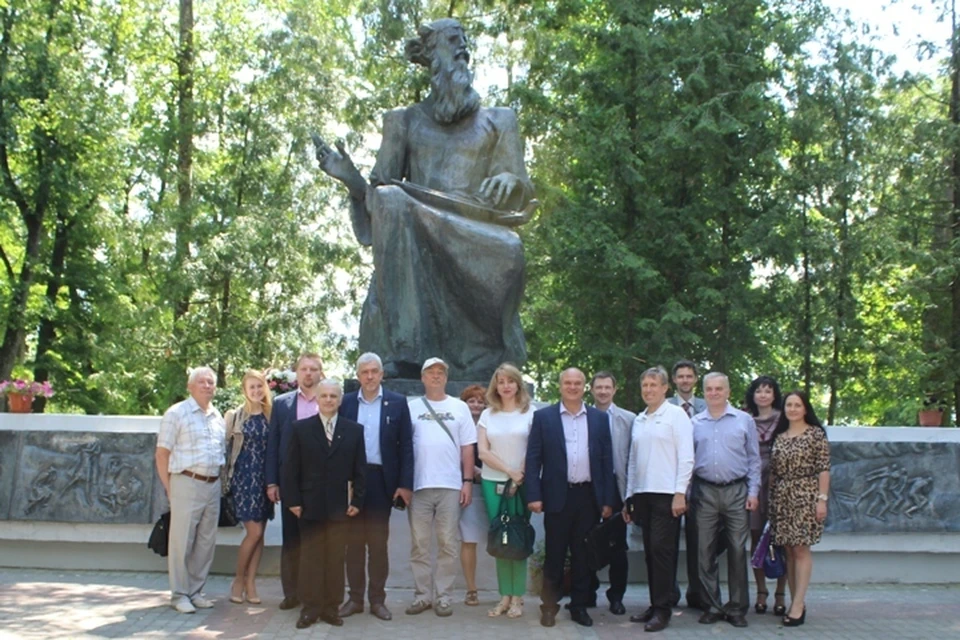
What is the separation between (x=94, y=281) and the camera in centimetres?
2095

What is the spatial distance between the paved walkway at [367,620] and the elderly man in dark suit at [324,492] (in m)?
0.21

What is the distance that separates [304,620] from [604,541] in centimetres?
173

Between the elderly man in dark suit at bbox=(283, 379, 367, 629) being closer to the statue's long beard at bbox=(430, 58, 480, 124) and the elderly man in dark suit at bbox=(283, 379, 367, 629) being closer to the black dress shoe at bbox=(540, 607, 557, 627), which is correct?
the black dress shoe at bbox=(540, 607, 557, 627)

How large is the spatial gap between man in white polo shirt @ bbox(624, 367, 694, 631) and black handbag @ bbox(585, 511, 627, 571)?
0.17 m

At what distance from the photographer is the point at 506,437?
6246 millimetres

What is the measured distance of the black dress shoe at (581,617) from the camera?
6066 mm

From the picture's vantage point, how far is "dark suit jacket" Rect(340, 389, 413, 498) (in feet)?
20.4

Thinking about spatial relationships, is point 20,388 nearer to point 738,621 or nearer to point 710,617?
point 710,617

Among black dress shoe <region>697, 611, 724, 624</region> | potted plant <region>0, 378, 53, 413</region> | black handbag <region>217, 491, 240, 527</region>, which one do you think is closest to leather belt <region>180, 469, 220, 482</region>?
black handbag <region>217, 491, 240, 527</region>

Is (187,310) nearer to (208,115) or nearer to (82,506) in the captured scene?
(208,115)

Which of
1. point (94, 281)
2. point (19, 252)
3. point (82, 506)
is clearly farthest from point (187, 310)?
point (82, 506)

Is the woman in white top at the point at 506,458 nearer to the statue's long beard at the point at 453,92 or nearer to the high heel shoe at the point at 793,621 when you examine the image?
the high heel shoe at the point at 793,621

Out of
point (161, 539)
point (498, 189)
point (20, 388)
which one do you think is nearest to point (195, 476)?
point (161, 539)

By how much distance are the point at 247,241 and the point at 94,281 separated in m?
3.24
